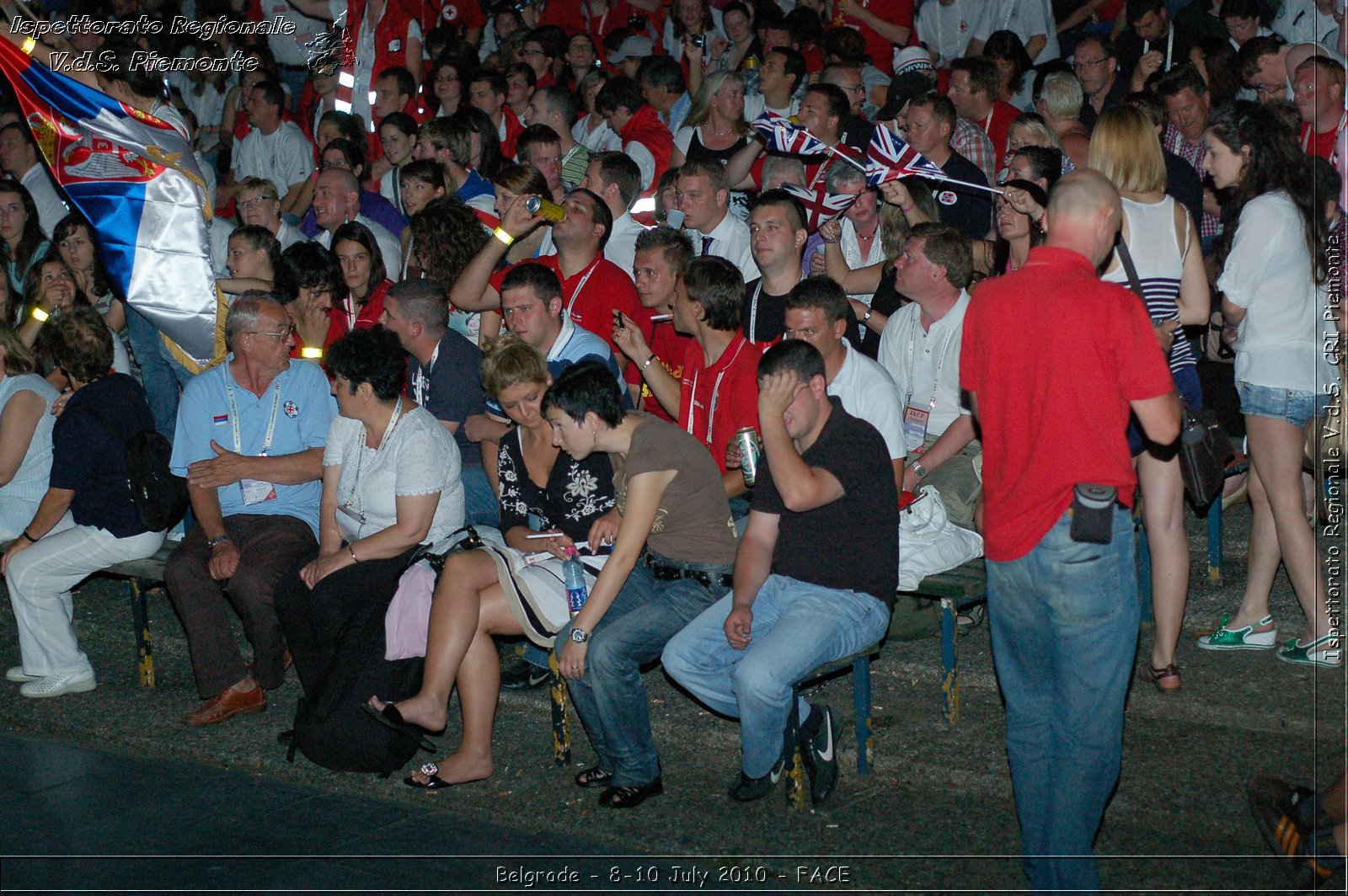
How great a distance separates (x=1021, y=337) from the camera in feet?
12.0

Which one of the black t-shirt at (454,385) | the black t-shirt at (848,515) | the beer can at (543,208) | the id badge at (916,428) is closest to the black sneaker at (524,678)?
the black t-shirt at (454,385)

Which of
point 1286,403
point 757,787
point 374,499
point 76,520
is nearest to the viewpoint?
point 757,787

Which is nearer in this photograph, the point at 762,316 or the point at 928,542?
the point at 928,542

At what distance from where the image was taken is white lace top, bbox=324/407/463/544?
5.51 metres

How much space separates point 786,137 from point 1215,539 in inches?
107

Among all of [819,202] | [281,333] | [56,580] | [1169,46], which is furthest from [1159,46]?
[56,580]

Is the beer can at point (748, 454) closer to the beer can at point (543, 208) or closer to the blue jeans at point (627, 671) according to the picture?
the blue jeans at point (627, 671)

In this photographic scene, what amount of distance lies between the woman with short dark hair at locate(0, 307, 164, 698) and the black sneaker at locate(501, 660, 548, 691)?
188 centimetres

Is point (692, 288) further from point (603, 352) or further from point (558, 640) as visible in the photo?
point (558, 640)

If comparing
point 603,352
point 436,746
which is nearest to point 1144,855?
point 436,746

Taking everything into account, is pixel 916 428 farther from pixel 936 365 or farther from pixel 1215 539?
pixel 1215 539

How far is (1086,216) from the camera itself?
368cm

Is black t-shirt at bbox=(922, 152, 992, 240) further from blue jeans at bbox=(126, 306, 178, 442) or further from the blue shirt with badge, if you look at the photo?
blue jeans at bbox=(126, 306, 178, 442)

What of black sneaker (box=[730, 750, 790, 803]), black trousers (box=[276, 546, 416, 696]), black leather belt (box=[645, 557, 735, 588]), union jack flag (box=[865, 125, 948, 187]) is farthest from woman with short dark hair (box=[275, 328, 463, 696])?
union jack flag (box=[865, 125, 948, 187])
